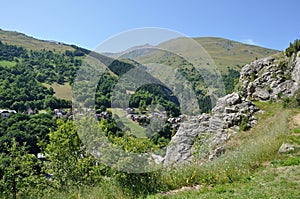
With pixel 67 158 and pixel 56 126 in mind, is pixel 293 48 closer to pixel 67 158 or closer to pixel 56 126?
pixel 67 158

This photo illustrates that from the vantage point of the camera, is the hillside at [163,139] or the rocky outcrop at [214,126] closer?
the hillside at [163,139]

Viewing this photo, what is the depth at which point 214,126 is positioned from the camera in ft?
73.5

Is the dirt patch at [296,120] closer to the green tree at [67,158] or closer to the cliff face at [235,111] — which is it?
the cliff face at [235,111]

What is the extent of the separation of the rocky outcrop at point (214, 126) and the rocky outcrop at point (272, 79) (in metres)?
3.53

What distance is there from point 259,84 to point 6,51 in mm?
154081

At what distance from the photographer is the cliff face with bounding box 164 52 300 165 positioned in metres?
19.4

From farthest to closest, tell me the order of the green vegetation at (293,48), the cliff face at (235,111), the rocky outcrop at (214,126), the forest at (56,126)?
the green vegetation at (293,48)
the rocky outcrop at (214,126)
the cliff face at (235,111)
the forest at (56,126)

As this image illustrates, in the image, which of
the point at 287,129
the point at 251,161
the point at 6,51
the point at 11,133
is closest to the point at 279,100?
the point at 287,129

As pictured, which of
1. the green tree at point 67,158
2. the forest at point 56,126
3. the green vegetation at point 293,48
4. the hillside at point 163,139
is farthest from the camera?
the green vegetation at point 293,48

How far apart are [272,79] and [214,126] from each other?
29.2 feet

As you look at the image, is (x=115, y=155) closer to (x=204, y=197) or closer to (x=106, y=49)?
(x=204, y=197)

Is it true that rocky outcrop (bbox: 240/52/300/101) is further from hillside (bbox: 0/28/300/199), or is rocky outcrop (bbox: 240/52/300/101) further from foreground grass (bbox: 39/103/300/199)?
foreground grass (bbox: 39/103/300/199)

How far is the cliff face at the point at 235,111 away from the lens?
19391 millimetres

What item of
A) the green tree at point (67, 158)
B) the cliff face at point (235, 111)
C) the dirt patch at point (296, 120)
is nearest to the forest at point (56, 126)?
the green tree at point (67, 158)
